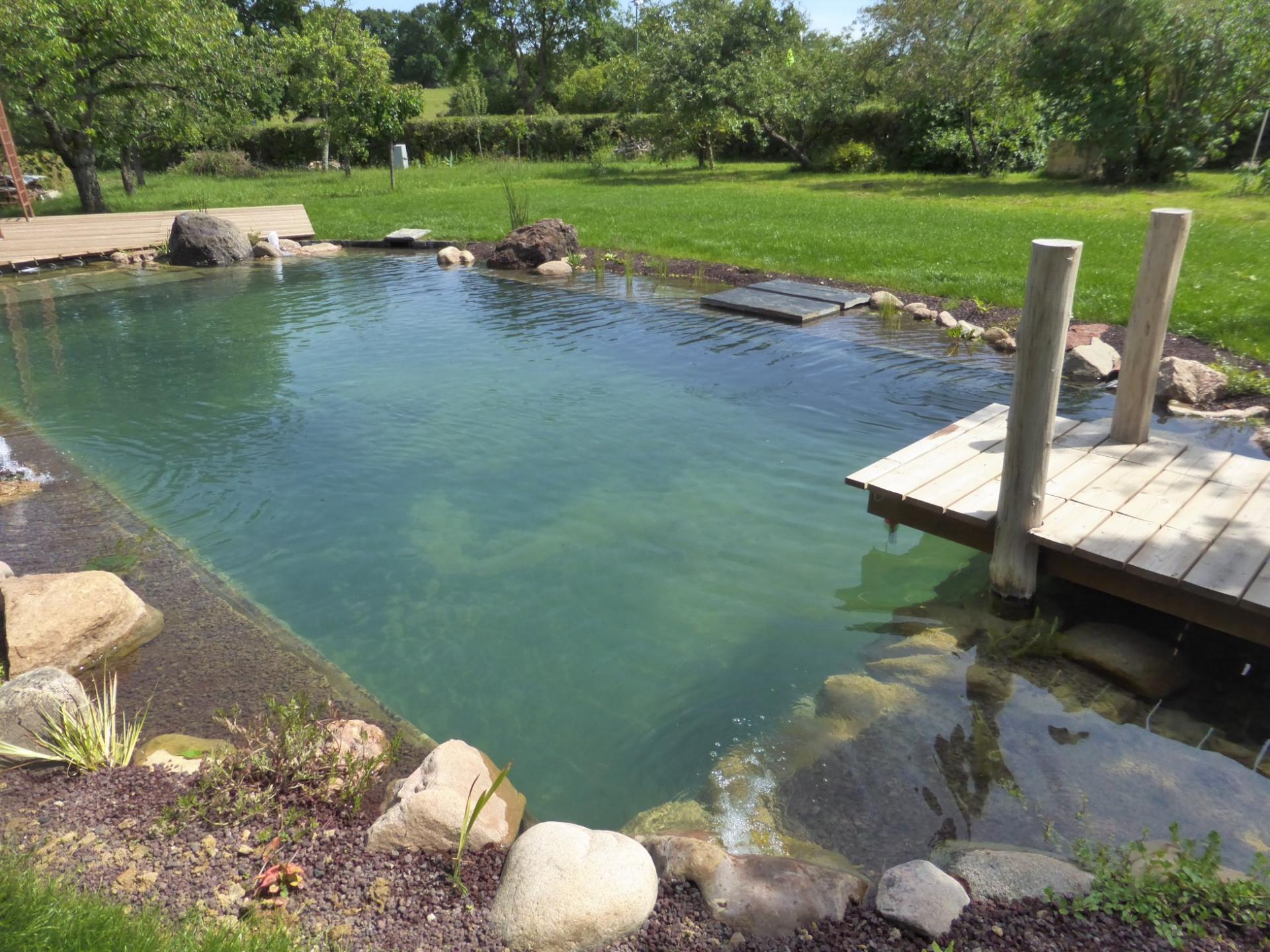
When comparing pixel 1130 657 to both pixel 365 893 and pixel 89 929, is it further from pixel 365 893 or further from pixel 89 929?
pixel 89 929

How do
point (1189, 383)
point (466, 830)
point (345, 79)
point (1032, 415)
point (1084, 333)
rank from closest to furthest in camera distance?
point (466, 830) < point (1032, 415) < point (1189, 383) < point (1084, 333) < point (345, 79)

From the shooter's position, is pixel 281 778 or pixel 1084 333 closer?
pixel 281 778

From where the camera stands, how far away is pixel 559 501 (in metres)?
6.02

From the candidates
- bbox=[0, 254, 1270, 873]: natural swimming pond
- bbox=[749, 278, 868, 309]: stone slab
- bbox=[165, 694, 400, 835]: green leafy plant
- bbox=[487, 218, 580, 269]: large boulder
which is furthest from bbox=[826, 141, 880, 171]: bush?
bbox=[165, 694, 400, 835]: green leafy plant

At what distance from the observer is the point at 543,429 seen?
7.21 metres

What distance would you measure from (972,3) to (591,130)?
1401cm

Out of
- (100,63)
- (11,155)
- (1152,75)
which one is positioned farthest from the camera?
(1152,75)

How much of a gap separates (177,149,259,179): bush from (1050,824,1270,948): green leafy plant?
30548mm

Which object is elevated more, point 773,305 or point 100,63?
point 100,63

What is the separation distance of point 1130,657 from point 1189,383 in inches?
159

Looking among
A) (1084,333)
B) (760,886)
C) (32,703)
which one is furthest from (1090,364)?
(32,703)

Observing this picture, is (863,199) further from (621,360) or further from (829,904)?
(829,904)

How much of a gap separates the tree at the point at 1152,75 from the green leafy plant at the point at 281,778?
67.1 ft

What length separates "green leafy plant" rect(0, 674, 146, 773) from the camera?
10.7 feet
